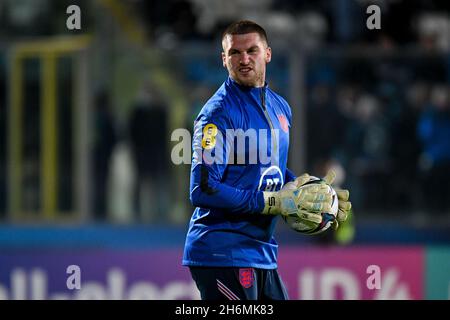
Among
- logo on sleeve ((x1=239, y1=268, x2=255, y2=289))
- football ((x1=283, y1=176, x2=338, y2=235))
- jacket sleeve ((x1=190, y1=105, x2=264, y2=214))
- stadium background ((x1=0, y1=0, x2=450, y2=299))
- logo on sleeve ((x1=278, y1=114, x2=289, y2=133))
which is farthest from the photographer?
stadium background ((x1=0, y1=0, x2=450, y2=299))

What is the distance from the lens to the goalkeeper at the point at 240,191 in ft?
16.1

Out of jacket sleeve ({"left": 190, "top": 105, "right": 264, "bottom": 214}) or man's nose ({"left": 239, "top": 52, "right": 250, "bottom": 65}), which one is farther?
man's nose ({"left": 239, "top": 52, "right": 250, "bottom": 65})

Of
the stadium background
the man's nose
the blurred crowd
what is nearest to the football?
the man's nose

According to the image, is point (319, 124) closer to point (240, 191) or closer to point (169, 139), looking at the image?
point (169, 139)

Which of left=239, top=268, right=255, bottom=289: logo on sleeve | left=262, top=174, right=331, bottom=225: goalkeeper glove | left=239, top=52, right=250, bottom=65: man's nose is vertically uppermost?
left=239, top=52, right=250, bottom=65: man's nose

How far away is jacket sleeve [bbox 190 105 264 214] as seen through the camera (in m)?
4.87

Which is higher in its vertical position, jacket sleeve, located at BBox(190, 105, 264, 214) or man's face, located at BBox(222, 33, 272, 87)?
man's face, located at BBox(222, 33, 272, 87)

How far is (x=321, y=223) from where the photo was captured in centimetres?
511

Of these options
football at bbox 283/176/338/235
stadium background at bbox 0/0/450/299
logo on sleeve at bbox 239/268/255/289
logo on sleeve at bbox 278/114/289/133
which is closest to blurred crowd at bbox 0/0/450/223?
stadium background at bbox 0/0/450/299

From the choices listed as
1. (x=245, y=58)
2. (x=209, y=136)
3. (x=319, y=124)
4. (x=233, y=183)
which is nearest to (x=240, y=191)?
(x=233, y=183)

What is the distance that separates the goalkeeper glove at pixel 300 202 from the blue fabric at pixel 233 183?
62mm

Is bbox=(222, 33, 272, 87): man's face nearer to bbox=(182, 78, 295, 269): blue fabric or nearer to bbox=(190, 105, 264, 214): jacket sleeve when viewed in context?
bbox=(182, 78, 295, 269): blue fabric

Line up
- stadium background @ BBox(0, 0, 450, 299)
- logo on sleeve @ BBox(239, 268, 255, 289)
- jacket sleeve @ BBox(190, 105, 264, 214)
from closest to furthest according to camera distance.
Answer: jacket sleeve @ BBox(190, 105, 264, 214), logo on sleeve @ BBox(239, 268, 255, 289), stadium background @ BBox(0, 0, 450, 299)
